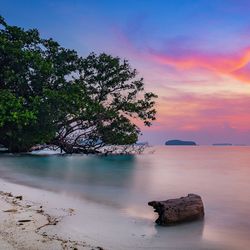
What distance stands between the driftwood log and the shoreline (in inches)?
82.7

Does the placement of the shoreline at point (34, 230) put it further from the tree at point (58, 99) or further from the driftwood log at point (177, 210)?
the tree at point (58, 99)

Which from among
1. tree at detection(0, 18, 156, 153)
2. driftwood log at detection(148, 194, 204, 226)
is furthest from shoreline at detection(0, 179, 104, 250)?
tree at detection(0, 18, 156, 153)

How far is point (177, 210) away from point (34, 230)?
3261 millimetres

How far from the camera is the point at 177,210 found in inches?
306

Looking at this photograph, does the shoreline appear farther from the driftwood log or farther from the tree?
the tree

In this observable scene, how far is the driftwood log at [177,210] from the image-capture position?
757cm

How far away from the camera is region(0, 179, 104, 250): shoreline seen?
5273mm

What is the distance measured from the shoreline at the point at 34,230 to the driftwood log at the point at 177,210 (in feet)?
6.89

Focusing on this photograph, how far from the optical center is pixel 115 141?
122 ft

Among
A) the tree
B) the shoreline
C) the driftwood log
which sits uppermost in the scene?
the tree

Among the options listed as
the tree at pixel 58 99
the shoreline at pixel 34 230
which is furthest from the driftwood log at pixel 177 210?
the tree at pixel 58 99

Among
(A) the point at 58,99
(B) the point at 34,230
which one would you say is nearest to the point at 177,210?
(B) the point at 34,230

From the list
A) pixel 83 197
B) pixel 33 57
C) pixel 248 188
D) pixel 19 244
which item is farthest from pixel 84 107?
pixel 19 244

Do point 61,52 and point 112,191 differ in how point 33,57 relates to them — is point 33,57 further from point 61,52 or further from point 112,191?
point 112,191
